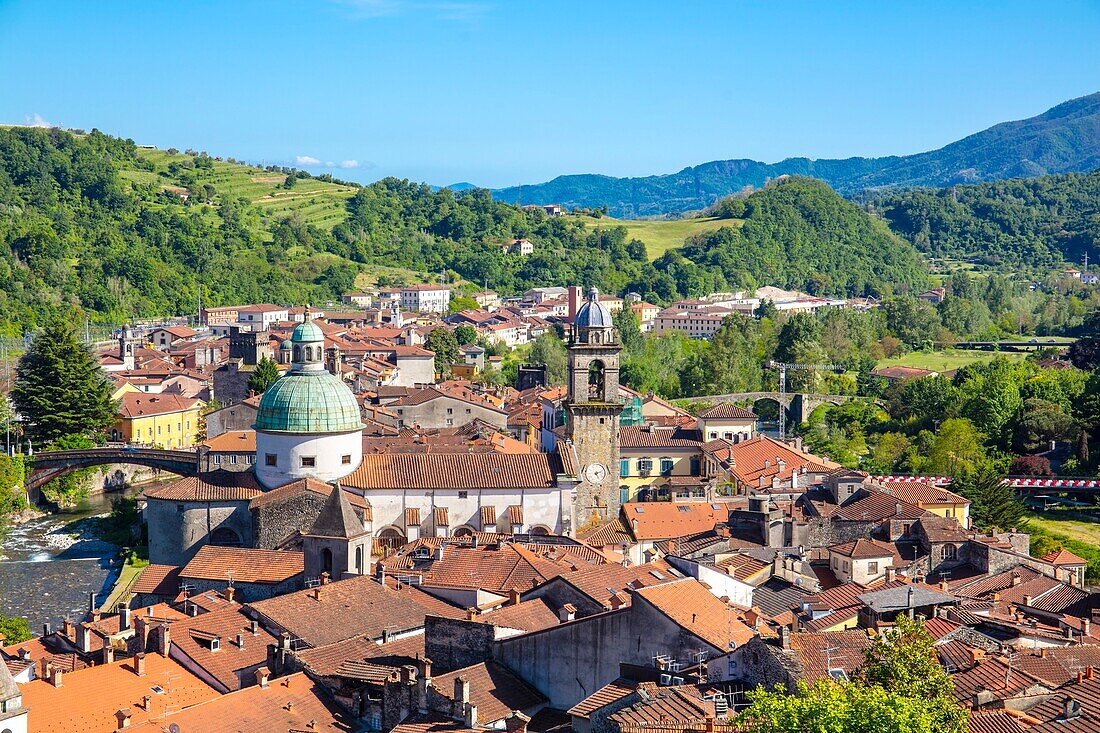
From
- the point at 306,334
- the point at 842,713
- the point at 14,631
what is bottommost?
the point at 14,631

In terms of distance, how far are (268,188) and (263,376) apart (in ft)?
287

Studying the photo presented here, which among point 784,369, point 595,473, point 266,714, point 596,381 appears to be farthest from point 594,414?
point 784,369

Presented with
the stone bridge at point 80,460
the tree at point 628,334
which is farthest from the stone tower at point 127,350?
the tree at point 628,334

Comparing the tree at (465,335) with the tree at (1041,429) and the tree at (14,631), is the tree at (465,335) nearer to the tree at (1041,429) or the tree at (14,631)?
the tree at (1041,429)

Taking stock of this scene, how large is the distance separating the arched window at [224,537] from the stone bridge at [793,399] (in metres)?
40.0

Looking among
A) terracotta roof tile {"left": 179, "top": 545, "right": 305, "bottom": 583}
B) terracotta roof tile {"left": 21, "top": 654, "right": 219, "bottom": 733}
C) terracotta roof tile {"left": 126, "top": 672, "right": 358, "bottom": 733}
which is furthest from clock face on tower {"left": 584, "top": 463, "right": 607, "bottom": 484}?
terracotta roof tile {"left": 126, "top": 672, "right": 358, "bottom": 733}

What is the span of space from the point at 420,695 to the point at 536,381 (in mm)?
60537

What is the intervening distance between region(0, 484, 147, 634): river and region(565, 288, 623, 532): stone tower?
41.6ft

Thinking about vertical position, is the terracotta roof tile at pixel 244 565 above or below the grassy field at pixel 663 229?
below

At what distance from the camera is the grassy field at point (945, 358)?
9147 cm

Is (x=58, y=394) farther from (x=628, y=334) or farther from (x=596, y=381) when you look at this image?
(x=628, y=334)

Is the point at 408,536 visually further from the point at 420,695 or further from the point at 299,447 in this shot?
the point at 420,695

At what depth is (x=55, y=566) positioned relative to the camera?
Answer: 1682 inches

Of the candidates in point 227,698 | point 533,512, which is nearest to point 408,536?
point 533,512
